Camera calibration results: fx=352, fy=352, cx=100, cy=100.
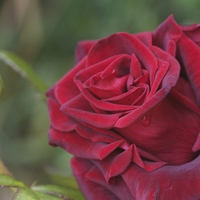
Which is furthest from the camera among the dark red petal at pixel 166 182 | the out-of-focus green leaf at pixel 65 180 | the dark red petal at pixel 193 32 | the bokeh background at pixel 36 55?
the bokeh background at pixel 36 55

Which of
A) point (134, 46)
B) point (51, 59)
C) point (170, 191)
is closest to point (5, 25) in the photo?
point (51, 59)

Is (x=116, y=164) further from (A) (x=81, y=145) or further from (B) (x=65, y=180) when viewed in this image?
(B) (x=65, y=180)

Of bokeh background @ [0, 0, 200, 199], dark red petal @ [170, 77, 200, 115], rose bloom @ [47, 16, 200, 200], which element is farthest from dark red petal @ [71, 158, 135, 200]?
bokeh background @ [0, 0, 200, 199]

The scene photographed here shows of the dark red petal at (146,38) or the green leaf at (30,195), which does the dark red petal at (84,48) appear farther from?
the green leaf at (30,195)

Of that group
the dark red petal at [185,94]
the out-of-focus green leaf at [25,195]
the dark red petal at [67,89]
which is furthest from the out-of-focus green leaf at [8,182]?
the dark red petal at [185,94]

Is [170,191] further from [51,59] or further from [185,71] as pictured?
[51,59]
